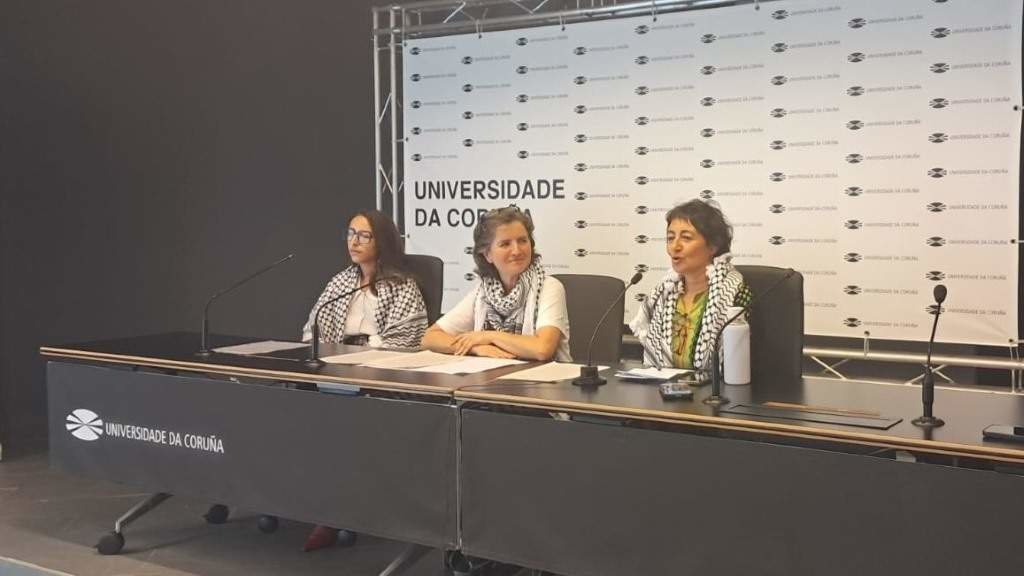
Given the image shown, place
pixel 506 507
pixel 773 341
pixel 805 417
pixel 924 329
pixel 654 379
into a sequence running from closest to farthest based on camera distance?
pixel 805 417
pixel 506 507
pixel 654 379
pixel 773 341
pixel 924 329

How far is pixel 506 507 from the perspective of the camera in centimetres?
239

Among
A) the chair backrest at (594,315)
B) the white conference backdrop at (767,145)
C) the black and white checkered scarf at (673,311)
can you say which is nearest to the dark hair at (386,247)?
the chair backrest at (594,315)

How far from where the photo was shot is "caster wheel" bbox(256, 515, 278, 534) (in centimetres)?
343

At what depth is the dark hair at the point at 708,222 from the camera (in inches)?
116

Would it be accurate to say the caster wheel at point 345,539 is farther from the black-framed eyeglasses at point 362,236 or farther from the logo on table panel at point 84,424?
the black-framed eyeglasses at point 362,236

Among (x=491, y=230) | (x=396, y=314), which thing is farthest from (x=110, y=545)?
(x=491, y=230)

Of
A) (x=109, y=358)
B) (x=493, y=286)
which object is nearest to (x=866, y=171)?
(x=493, y=286)

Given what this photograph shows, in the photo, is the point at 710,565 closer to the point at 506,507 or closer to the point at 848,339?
the point at 506,507

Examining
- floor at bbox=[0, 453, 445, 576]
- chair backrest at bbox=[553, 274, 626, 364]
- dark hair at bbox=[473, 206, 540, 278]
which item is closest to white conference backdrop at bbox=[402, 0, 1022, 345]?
chair backrest at bbox=[553, 274, 626, 364]

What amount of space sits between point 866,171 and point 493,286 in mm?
1509

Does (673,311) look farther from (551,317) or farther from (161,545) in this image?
(161,545)

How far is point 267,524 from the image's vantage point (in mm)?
Result: 3428

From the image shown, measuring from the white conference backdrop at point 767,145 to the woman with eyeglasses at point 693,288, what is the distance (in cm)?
98

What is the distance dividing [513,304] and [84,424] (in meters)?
1.48
